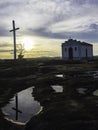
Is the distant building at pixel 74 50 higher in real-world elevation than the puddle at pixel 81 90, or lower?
higher

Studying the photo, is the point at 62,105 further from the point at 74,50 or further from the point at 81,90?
the point at 74,50

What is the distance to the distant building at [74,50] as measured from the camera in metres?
88.1

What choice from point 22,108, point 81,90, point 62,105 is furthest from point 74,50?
point 62,105

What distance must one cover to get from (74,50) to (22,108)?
6061 centimetres

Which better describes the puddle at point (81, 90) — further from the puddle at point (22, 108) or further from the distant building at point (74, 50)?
the distant building at point (74, 50)

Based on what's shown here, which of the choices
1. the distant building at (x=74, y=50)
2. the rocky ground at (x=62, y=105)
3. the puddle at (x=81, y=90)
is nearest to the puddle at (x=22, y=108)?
the rocky ground at (x=62, y=105)

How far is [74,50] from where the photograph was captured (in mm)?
88625

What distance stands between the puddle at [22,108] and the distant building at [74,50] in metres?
54.0

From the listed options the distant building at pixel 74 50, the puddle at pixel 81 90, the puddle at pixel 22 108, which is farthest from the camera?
the distant building at pixel 74 50

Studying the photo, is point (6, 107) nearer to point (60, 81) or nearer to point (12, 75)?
point (60, 81)

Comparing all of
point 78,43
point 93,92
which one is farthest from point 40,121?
point 78,43

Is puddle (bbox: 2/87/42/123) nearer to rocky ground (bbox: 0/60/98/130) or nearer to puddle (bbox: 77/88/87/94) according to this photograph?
rocky ground (bbox: 0/60/98/130)

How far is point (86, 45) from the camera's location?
91.1 meters

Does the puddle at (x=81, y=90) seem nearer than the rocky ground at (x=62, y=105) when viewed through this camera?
No
